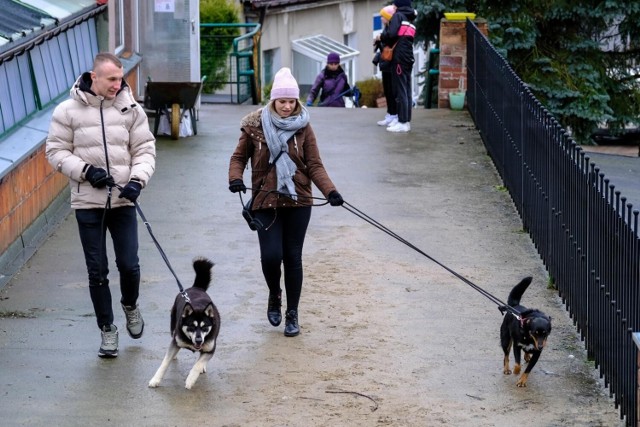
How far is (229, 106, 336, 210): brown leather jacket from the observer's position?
7820mm

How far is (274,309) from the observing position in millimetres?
8211

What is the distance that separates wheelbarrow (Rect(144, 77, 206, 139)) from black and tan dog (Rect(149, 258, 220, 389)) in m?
7.56

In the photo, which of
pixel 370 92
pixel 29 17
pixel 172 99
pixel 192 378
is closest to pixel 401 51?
pixel 172 99

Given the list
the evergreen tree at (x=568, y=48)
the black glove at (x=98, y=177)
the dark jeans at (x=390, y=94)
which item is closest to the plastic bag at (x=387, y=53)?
the dark jeans at (x=390, y=94)

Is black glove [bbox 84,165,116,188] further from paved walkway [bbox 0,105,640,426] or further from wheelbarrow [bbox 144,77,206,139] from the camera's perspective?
wheelbarrow [bbox 144,77,206,139]

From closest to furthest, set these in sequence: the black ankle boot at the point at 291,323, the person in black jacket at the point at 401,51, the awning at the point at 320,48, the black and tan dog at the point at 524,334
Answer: the black and tan dog at the point at 524,334, the black ankle boot at the point at 291,323, the person in black jacket at the point at 401,51, the awning at the point at 320,48

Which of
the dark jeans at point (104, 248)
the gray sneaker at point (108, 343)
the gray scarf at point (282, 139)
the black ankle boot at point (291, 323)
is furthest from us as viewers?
the black ankle boot at point (291, 323)

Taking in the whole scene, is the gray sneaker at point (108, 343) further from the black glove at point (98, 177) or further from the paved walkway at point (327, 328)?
the black glove at point (98, 177)

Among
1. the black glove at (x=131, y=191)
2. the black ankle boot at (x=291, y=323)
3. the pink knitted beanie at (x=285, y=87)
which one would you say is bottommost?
the black ankle boot at (x=291, y=323)

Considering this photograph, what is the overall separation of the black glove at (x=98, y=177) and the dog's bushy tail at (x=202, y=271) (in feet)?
2.29

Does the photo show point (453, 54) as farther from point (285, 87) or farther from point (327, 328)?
point (285, 87)

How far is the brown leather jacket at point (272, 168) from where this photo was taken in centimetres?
782

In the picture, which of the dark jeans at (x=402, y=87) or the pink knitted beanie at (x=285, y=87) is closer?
the pink knitted beanie at (x=285, y=87)

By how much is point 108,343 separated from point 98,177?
42.7 inches
